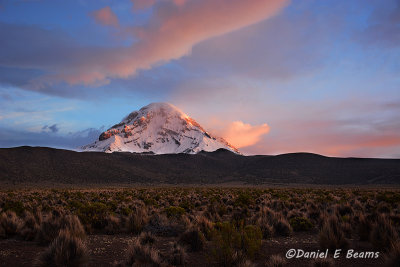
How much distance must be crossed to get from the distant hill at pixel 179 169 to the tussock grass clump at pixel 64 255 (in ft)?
254

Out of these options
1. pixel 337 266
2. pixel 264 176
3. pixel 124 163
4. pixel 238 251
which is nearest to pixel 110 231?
pixel 238 251

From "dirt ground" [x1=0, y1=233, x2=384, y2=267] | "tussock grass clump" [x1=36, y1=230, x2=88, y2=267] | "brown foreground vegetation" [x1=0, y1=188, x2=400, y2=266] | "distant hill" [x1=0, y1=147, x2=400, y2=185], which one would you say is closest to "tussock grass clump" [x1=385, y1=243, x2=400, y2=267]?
"brown foreground vegetation" [x1=0, y1=188, x2=400, y2=266]

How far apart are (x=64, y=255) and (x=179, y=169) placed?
11596 centimetres

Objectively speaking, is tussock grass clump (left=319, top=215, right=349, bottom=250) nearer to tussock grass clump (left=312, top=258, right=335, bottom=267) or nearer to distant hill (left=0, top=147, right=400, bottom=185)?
tussock grass clump (left=312, top=258, right=335, bottom=267)

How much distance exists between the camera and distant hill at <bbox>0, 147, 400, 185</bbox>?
89525mm

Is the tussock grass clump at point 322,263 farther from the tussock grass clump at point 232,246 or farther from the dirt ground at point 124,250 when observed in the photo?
the tussock grass clump at point 232,246

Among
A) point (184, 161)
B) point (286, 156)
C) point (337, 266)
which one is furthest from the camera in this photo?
point (184, 161)

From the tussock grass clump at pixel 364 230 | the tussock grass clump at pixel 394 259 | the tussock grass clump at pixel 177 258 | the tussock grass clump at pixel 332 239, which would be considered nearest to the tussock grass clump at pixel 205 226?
the tussock grass clump at pixel 177 258

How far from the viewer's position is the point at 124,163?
117 metres

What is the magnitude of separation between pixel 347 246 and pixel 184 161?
13054 cm

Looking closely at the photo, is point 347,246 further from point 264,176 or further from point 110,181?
point 264,176

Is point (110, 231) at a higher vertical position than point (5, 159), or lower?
lower

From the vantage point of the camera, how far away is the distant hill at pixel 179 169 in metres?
89.5

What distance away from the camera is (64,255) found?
781 centimetres
